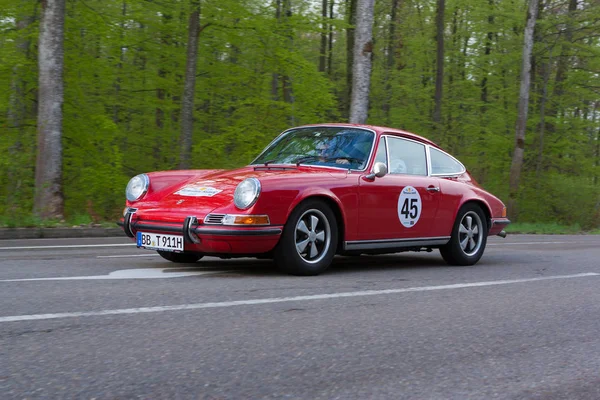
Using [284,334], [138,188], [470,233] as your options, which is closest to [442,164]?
[470,233]

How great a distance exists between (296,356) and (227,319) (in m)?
0.90

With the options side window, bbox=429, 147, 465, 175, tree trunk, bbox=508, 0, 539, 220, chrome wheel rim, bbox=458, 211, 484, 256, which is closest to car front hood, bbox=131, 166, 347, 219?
side window, bbox=429, 147, 465, 175

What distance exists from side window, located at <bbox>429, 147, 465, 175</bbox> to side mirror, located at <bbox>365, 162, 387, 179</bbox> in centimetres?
125

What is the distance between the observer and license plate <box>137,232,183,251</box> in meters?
6.26

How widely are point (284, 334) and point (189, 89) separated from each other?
16.5 metres

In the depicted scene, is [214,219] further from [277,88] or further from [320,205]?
[277,88]

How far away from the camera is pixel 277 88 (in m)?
22.4

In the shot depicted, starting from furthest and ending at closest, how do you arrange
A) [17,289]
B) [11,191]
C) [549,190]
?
[549,190]
[11,191]
[17,289]

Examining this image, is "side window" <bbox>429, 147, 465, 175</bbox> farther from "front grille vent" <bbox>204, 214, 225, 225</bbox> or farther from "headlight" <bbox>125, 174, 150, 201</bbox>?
"headlight" <bbox>125, 174, 150, 201</bbox>

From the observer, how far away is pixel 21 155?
1415 cm

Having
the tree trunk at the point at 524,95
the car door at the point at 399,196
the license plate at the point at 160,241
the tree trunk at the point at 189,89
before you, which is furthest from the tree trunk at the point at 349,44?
the license plate at the point at 160,241

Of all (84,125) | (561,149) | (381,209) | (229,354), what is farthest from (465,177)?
(561,149)

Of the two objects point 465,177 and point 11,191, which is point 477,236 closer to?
point 465,177

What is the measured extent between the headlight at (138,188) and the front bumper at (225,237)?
0.97 metres
